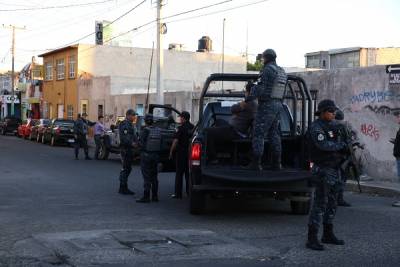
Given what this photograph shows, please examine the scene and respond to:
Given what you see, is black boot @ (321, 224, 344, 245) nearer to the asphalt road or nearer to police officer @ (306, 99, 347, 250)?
the asphalt road

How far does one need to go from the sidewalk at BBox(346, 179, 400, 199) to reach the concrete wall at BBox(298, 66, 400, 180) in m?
0.84

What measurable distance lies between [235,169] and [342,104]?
27.9 ft

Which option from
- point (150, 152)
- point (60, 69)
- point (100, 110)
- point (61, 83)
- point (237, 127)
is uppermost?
point (60, 69)

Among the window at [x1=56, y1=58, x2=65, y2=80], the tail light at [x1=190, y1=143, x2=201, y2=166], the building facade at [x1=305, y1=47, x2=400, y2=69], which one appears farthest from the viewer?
the window at [x1=56, y1=58, x2=65, y2=80]

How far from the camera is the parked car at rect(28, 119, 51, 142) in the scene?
1349 inches

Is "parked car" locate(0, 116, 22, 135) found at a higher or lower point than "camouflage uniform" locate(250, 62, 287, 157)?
lower

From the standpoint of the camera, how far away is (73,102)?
45.7 metres

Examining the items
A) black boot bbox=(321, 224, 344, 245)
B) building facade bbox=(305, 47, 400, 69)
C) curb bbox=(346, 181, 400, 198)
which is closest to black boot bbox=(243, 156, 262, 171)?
black boot bbox=(321, 224, 344, 245)

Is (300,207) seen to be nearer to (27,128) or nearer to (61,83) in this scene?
(27,128)

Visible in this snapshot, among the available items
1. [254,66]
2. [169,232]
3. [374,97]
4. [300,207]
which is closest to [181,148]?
[300,207]

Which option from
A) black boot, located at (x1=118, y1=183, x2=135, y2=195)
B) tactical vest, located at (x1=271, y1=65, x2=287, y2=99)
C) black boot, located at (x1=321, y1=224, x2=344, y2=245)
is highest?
tactical vest, located at (x1=271, y1=65, x2=287, y2=99)

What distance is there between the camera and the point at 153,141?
36.6 ft

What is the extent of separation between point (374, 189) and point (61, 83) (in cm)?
3910

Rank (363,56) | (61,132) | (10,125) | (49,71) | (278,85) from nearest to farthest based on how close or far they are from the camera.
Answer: (278,85) → (61,132) → (363,56) → (10,125) → (49,71)
